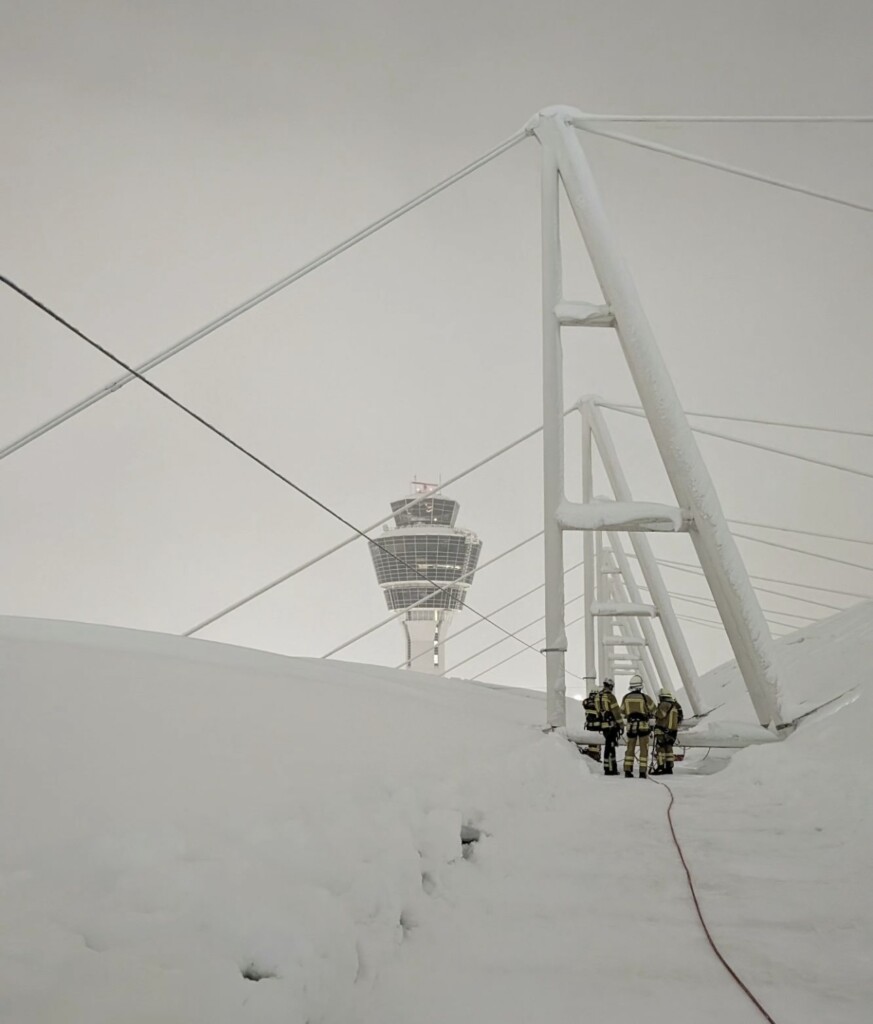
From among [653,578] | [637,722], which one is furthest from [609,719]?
[653,578]

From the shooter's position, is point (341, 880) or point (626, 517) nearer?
point (341, 880)

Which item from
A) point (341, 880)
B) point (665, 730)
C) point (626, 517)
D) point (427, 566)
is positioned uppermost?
point (427, 566)

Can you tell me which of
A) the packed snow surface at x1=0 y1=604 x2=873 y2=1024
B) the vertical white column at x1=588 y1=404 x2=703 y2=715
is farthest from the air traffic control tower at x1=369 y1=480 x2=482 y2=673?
the packed snow surface at x1=0 y1=604 x2=873 y2=1024

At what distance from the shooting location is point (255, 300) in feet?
34.6

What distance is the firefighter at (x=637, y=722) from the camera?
32.6 ft

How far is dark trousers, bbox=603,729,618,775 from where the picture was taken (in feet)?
34.1

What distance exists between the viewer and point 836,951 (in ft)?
9.69

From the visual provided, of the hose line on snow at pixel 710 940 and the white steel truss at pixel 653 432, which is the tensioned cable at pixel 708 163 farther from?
the hose line on snow at pixel 710 940

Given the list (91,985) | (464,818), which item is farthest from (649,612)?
(91,985)

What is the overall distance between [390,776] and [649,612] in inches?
566

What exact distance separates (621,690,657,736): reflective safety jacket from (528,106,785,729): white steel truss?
4.11ft

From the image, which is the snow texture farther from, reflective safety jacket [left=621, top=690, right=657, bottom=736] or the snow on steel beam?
reflective safety jacket [left=621, top=690, right=657, bottom=736]

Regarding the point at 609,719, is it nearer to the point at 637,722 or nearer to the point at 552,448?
the point at 637,722

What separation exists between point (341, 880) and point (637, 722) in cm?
767
